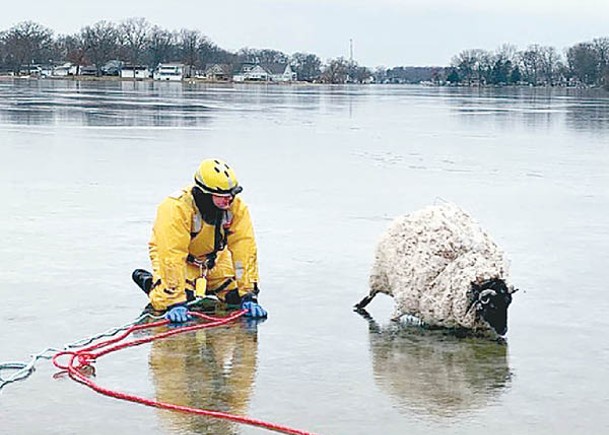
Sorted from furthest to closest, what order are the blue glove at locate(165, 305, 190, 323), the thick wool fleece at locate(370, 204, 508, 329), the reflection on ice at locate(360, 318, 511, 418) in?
the blue glove at locate(165, 305, 190, 323) < the thick wool fleece at locate(370, 204, 508, 329) < the reflection on ice at locate(360, 318, 511, 418)

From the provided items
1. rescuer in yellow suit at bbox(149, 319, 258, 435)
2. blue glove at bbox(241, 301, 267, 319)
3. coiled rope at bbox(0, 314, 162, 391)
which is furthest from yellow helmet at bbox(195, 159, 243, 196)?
coiled rope at bbox(0, 314, 162, 391)

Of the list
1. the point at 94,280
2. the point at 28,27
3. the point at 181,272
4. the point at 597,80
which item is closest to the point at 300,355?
the point at 181,272

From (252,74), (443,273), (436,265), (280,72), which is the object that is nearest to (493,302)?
(443,273)

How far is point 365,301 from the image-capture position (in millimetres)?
8469

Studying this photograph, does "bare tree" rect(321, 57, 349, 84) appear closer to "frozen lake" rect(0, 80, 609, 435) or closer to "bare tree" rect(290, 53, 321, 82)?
"bare tree" rect(290, 53, 321, 82)

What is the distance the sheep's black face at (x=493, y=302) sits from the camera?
748 centimetres

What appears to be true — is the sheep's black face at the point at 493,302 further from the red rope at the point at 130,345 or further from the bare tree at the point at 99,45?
the bare tree at the point at 99,45

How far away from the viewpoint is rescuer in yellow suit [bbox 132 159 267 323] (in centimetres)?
791

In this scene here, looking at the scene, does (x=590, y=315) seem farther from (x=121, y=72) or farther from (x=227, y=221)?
(x=121, y=72)

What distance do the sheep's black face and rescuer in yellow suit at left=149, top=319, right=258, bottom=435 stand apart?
154 cm

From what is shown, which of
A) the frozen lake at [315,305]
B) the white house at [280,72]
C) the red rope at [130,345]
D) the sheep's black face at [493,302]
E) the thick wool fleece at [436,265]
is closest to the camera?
the red rope at [130,345]

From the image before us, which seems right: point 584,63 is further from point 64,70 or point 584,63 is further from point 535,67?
point 64,70

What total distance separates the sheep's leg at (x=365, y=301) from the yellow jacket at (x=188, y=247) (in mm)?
808

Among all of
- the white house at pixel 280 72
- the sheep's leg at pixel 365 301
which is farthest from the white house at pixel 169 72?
the sheep's leg at pixel 365 301
